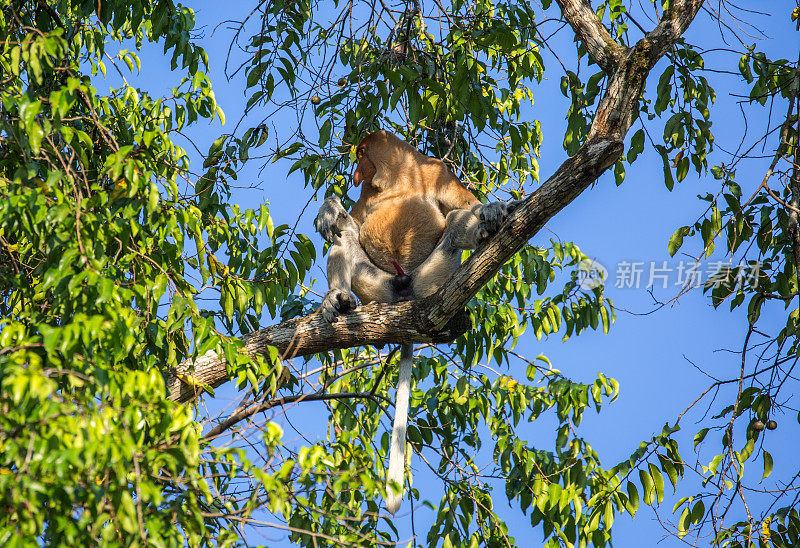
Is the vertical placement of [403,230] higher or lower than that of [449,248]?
higher

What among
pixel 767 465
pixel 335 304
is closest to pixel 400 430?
pixel 335 304

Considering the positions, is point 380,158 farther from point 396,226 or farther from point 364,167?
point 396,226

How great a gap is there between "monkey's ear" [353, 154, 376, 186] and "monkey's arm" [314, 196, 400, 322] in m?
0.24

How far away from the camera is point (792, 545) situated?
12.1 feet

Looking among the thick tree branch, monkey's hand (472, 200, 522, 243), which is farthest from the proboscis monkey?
the thick tree branch

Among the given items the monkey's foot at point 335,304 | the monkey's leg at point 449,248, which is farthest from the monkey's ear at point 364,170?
the monkey's foot at point 335,304

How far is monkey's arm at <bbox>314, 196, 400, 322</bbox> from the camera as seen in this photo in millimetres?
4879

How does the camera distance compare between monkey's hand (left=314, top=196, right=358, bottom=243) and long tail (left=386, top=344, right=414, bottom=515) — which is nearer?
long tail (left=386, top=344, right=414, bottom=515)

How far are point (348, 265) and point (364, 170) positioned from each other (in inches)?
25.6

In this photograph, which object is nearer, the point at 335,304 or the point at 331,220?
the point at 335,304

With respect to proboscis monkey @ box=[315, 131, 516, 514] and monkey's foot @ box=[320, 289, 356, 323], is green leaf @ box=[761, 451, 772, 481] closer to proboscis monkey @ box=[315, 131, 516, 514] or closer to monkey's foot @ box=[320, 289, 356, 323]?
proboscis monkey @ box=[315, 131, 516, 514]

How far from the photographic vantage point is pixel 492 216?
4.18m

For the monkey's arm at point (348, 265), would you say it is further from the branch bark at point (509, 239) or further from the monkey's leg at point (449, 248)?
the branch bark at point (509, 239)

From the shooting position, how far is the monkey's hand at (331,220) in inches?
190
